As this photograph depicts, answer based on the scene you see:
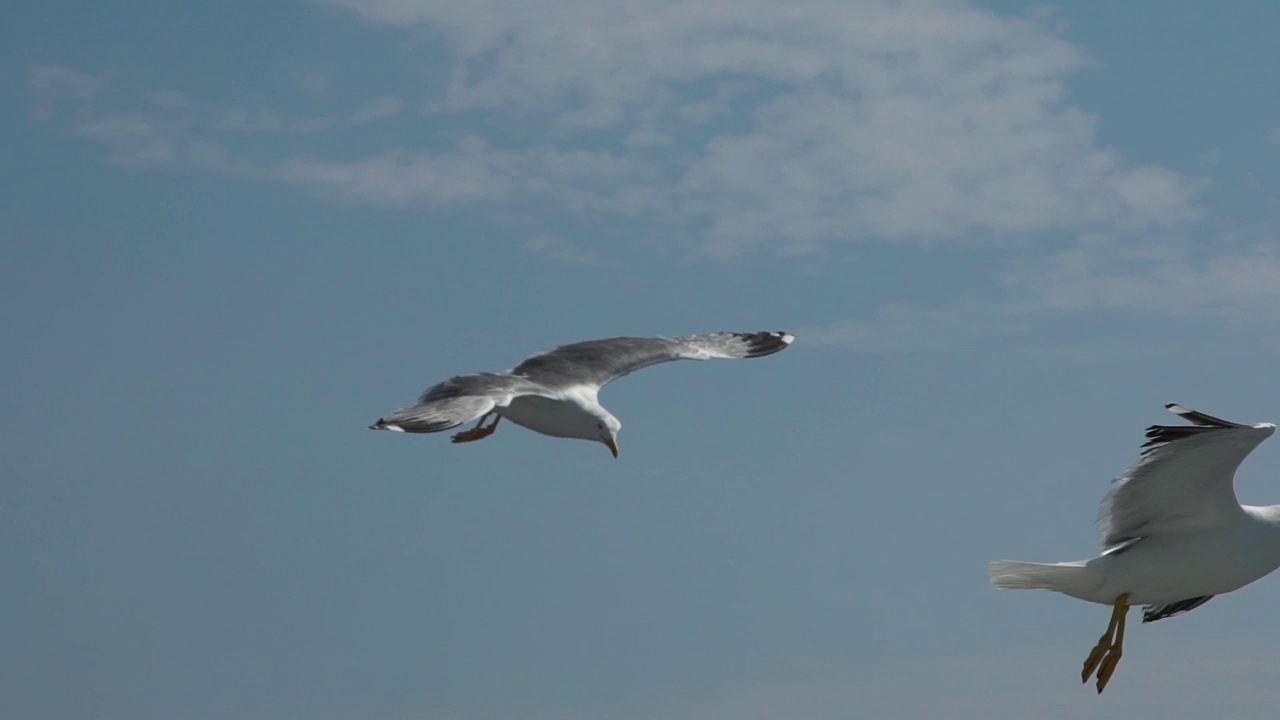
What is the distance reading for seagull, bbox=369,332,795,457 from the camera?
13258 mm

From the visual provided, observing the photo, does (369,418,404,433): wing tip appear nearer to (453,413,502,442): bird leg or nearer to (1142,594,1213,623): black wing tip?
(453,413,502,442): bird leg

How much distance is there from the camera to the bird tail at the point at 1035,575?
43.4 feet

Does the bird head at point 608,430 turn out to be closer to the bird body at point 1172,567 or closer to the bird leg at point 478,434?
the bird leg at point 478,434

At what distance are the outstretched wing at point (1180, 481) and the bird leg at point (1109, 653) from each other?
64 cm

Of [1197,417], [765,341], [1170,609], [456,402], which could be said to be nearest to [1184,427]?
[1197,417]

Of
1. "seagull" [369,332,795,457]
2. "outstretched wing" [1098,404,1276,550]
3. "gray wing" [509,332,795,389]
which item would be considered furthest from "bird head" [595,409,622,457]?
"outstretched wing" [1098,404,1276,550]

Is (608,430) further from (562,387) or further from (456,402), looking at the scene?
(456,402)

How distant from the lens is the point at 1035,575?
13281mm

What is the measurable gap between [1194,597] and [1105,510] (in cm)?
120

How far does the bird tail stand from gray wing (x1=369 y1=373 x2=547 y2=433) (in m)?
4.11

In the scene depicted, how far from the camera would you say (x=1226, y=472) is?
12578 mm

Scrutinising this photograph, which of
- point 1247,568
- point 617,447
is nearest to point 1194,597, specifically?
point 1247,568

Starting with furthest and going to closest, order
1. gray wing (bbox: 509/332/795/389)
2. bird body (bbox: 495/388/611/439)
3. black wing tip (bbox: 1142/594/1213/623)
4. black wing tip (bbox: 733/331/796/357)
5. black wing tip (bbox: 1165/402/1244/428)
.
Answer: black wing tip (bbox: 733/331/796/357) → gray wing (bbox: 509/332/795/389) → bird body (bbox: 495/388/611/439) → black wing tip (bbox: 1142/594/1213/623) → black wing tip (bbox: 1165/402/1244/428)

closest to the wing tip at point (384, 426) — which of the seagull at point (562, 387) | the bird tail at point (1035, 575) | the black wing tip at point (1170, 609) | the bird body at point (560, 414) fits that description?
the seagull at point (562, 387)
